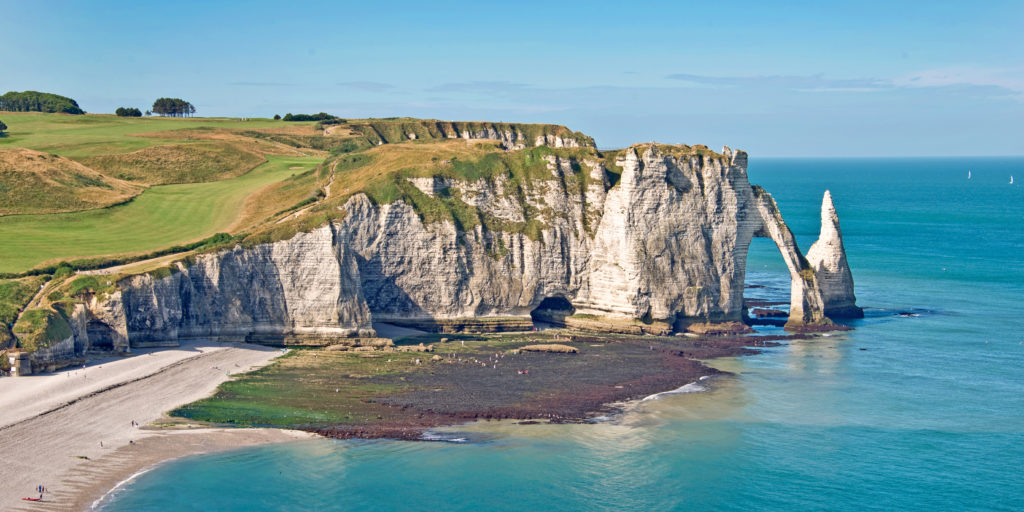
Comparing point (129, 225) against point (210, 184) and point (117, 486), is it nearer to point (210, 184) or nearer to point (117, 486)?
point (210, 184)

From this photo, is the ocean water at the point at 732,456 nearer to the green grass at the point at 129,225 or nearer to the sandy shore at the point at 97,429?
the sandy shore at the point at 97,429

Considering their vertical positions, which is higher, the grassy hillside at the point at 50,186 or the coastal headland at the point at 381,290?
the grassy hillside at the point at 50,186

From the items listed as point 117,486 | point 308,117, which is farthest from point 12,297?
point 308,117

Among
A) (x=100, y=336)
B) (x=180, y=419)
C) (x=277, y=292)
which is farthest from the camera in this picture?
(x=277, y=292)

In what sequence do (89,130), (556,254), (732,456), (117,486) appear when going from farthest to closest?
(89,130)
(556,254)
(732,456)
(117,486)

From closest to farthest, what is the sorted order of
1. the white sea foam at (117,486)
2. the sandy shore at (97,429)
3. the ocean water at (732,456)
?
the white sea foam at (117,486) → the sandy shore at (97,429) → the ocean water at (732,456)

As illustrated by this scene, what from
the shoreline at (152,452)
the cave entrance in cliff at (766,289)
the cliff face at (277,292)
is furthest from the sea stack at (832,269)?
the shoreline at (152,452)

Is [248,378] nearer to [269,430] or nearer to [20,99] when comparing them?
[269,430]
